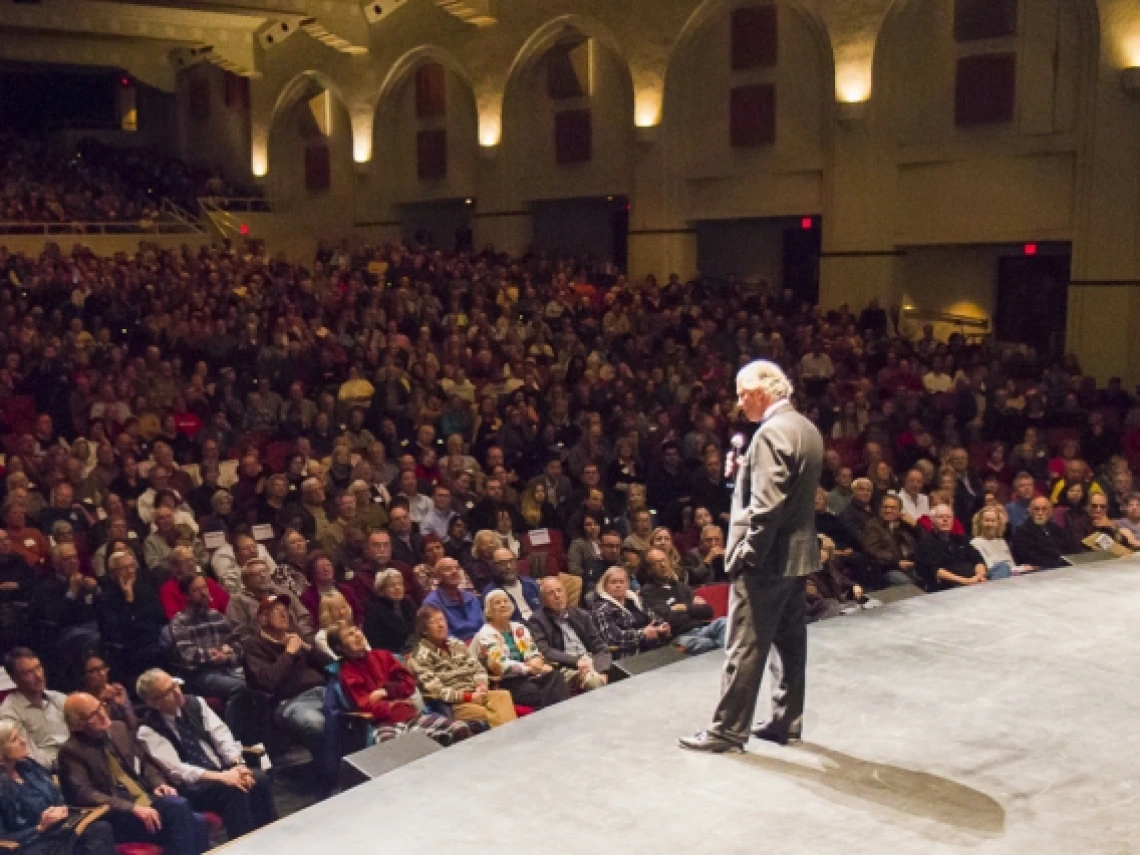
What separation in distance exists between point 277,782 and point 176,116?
22106 millimetres

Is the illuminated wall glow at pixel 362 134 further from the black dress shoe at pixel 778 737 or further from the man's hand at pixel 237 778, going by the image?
the black dress shoe at pixel 778 737

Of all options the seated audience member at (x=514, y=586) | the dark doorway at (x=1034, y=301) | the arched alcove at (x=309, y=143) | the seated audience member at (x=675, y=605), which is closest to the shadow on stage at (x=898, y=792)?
the seated audience member at (x=675, y=605)

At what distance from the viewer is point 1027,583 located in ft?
18.4

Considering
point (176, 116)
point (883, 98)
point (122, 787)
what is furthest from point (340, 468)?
point (176, 116)

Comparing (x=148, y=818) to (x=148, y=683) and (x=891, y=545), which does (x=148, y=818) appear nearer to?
(x=148, y=683)

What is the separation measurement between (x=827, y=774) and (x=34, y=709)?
296 centimetres

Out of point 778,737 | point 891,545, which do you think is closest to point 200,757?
point 778,737

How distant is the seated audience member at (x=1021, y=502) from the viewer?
25.9 feet

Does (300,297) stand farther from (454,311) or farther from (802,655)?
(802,655)

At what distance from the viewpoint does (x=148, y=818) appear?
4.03 metres

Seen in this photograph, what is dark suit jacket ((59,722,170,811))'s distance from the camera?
407 centimetres

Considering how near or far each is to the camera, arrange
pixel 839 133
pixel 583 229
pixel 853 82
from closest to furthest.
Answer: pixel 853 82, pixel 839 133, pixel 583 229

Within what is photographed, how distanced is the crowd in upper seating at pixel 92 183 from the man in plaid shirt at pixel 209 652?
14.8 meters

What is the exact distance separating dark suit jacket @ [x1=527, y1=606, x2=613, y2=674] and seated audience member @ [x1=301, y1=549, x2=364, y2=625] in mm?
985
